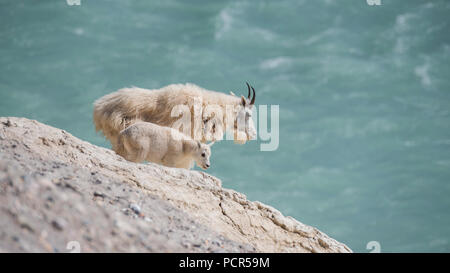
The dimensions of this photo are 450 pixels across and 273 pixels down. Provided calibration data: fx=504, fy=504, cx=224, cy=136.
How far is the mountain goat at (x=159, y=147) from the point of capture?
32.4ft

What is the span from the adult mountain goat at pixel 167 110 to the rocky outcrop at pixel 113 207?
4.60 feet

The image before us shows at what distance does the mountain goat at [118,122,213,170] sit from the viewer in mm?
9883

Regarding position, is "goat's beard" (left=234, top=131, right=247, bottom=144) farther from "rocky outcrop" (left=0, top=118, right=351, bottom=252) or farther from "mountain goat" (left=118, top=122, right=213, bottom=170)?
"rocky outcrop" (left=0, top=118, right=351, bottom=252)

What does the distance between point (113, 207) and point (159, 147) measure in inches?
129

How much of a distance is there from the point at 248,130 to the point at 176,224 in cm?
609

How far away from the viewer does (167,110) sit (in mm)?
11352

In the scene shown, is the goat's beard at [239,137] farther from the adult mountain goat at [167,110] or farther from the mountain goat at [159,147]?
the mountain goat at [159,147]

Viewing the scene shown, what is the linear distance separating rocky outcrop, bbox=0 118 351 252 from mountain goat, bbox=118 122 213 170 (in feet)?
1.09

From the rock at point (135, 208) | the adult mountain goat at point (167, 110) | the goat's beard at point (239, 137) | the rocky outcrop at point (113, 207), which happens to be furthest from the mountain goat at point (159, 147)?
the rock at point (135, 208)

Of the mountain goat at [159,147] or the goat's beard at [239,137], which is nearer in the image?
the mountain goat at [159,147]

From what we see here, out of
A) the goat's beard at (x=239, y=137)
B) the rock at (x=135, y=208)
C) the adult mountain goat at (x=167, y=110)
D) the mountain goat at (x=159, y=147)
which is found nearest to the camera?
the rock at (x=135, y=208)

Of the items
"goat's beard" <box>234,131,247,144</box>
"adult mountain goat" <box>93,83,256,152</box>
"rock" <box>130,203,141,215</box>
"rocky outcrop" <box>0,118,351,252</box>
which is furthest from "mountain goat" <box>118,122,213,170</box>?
"rock" <box>130,203,141,215</box>

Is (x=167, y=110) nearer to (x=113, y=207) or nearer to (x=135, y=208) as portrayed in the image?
(x=135, y=208)
